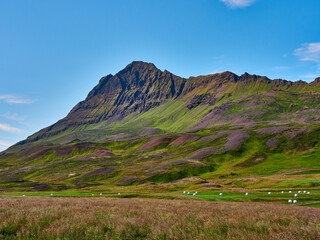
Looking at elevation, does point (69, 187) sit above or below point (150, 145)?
below

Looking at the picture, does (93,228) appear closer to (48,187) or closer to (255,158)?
(48,187)

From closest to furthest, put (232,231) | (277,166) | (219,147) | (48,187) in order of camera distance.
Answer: (232,231)
(48,187)
(277,166)
(219,147)

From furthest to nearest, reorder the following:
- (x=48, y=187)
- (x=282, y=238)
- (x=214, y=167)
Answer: (x=214, y=167) → (x=48, y=187) → (x=282, y=238)

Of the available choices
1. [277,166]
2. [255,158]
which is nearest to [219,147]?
[255,158]

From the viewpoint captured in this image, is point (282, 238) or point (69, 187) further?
point (69, 187)

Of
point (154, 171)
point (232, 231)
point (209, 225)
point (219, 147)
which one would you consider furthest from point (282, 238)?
point (219, 147)

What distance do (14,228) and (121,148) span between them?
627 ft

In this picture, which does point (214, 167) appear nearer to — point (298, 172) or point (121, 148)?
point (298, 172)

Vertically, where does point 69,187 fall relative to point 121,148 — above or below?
below

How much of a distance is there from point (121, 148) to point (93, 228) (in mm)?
192052

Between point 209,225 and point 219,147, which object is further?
point 219,147

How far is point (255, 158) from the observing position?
10900 centimetres

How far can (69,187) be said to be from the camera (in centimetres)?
7975

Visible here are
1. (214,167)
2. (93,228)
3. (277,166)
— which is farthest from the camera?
(214,167)
